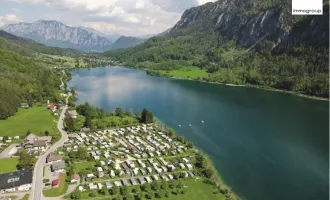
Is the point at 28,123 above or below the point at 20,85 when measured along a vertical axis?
below

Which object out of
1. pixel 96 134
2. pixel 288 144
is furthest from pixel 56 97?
pixel 288 144

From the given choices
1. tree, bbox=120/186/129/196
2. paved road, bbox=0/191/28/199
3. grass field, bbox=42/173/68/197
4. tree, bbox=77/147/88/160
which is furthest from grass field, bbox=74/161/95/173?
tree, bbox=120/186/129/196

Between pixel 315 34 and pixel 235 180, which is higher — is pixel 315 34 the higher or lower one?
the higher one

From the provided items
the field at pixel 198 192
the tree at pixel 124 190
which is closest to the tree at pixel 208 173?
the field at pixel 198 192

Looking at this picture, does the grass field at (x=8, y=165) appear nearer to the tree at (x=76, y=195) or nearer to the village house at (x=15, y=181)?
the village house at (x=15, y=181)

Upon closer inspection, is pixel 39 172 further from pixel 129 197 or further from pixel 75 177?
pixel 129 197

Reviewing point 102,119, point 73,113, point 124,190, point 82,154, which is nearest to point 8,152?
point 82,154

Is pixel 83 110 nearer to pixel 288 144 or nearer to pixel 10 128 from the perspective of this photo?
pixel 10 128
